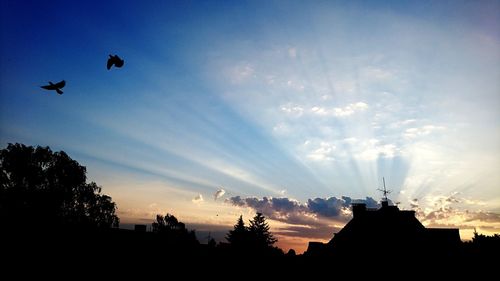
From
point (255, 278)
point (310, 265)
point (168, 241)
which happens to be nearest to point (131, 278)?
point (168, 241)

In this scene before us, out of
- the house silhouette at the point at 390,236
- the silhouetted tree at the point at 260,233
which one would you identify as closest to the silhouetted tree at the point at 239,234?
the silhouetted tree at the point at 260,233

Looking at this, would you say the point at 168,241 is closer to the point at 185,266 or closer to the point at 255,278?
the point at 185,266

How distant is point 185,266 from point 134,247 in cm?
501

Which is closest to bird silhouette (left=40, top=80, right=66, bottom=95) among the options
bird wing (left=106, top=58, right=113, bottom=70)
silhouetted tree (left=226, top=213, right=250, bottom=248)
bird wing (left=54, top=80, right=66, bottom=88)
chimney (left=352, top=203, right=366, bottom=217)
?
bird wing (left=54, top=80, right=66, bottom=88)

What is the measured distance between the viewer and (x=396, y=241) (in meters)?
28.2

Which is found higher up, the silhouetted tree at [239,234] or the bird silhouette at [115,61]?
the bird silhouette at [115,61]

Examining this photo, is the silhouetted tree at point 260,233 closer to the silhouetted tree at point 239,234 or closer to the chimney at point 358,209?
A: the silhouetted tree at point 239,234

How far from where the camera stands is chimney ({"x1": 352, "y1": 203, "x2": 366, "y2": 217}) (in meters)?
32.7

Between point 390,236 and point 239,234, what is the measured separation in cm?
3716

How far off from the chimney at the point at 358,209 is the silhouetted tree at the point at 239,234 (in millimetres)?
30981

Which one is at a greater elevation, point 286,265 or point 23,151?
point 23,151

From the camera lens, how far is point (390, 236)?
28.6m

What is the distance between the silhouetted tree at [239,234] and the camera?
59.8 metres

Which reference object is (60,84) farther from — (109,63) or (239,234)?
(239,234)
